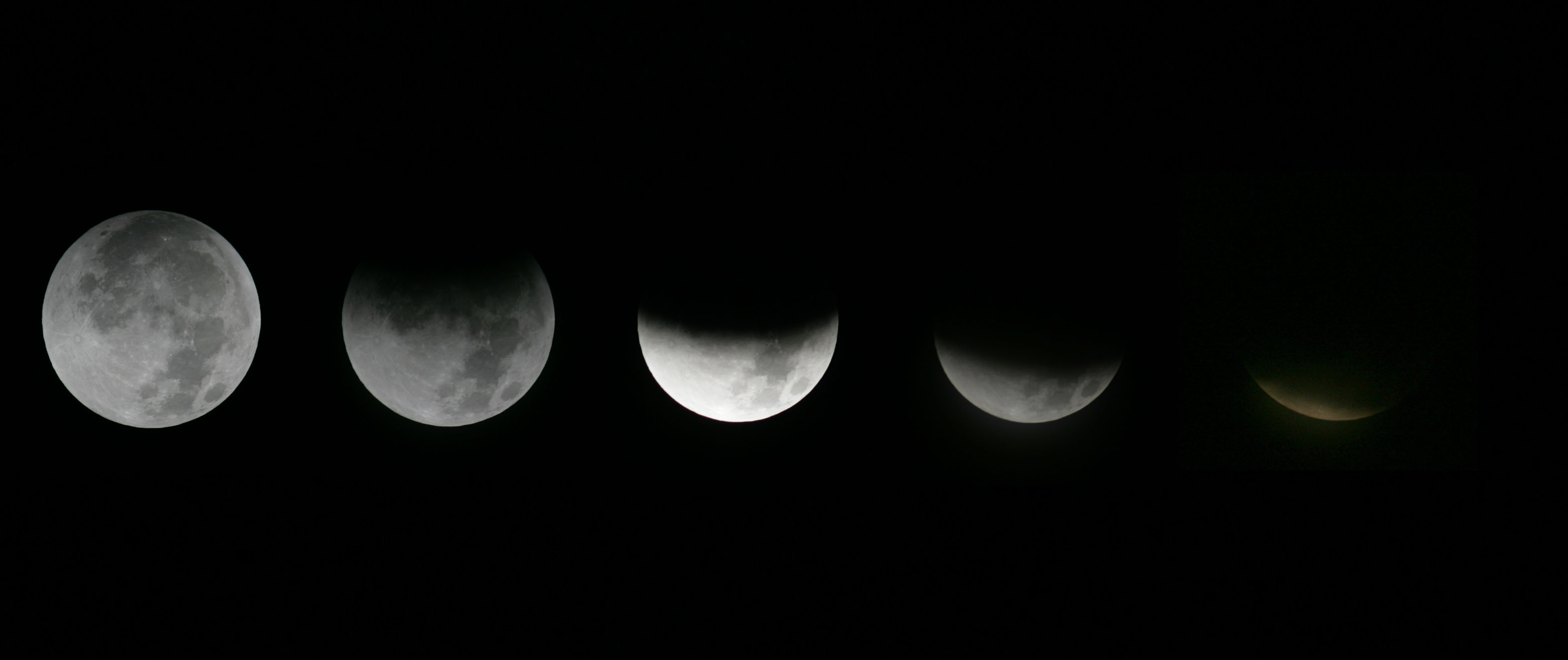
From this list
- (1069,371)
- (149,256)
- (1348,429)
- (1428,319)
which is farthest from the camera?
(1348,429)

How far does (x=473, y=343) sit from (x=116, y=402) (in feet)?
6.66

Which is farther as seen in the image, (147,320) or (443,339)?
(443,339)

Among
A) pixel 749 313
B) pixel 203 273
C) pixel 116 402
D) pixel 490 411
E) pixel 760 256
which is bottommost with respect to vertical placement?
pixel 116 402

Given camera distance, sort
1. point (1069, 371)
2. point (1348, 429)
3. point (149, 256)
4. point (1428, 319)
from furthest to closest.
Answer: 1. point (1348, 429)
2. point (1428, 319)
3. point (1069, 371)
4. point (149, 256)

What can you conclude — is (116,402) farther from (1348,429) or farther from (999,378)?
(1348,429)

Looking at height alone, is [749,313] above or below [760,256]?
below

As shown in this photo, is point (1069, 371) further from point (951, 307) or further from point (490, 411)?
point (490, 411)

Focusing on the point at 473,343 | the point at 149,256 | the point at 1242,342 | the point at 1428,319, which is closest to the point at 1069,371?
the point at 1242,342

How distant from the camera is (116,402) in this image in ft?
13.0

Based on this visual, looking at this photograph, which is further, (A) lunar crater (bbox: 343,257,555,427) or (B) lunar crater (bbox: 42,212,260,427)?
(A) lunar crater (bbox: 343,257,555,427)

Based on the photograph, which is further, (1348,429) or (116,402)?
(1348,429)

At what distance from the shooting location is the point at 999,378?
13.9 feet

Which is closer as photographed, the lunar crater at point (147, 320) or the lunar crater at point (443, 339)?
the lunar crater at point (147, 320)

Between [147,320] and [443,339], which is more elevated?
[443,339]
